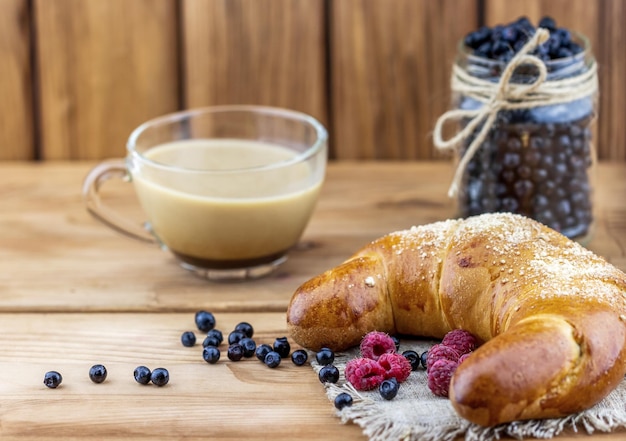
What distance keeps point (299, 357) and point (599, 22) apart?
3.26ft

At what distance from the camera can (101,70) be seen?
1.91 metres

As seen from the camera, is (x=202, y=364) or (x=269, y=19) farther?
(x=269, y=19)

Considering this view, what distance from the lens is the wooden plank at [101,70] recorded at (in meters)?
1.87

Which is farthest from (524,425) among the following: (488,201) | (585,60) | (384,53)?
(384,53)

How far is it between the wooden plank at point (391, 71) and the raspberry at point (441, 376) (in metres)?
0.90

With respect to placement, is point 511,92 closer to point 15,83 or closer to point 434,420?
point 434,420

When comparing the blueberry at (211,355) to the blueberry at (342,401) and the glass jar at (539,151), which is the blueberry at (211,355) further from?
the glass jar at (539,151)

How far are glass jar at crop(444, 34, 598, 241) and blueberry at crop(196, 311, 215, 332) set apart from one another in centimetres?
44

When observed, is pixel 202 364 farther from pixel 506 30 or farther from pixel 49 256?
pixel 506 30

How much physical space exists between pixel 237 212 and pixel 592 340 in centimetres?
56

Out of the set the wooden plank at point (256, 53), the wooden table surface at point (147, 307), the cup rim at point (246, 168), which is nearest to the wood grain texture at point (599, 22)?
the wooden table surface at point (147, 307)

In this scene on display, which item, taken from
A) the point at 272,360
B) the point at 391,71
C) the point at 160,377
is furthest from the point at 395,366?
the point at 391,71

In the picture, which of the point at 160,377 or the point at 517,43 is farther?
the point at 517,43

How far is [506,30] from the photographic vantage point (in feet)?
4.65
